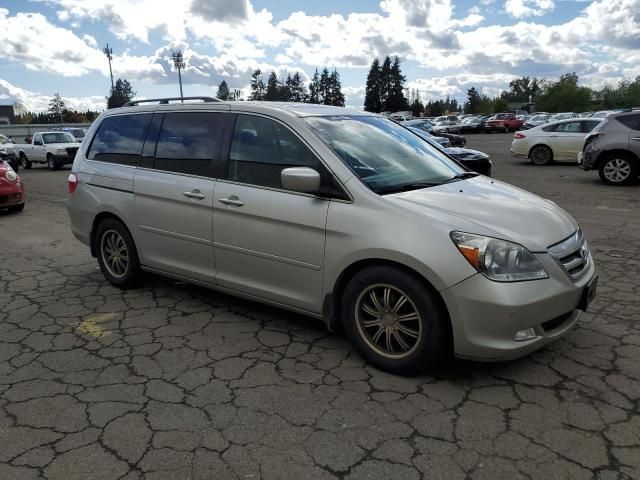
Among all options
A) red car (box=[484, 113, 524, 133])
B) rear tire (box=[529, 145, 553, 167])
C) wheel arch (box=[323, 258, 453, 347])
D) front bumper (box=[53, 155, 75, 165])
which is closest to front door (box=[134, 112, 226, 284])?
wheel arch (box=[323, 258, 453, 347])

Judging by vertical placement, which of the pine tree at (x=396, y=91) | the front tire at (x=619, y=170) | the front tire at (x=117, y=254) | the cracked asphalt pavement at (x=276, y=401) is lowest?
the cracked asphalt pavement at (x=276, y=401)

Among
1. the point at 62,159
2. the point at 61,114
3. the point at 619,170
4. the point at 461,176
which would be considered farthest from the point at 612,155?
the point at 61,114

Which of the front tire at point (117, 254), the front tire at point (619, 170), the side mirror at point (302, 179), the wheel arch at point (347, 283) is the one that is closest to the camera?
the wheel arch at point (347, 283)

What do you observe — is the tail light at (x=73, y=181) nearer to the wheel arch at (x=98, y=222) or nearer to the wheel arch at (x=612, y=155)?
the wheel arch at (x=98, y=222)

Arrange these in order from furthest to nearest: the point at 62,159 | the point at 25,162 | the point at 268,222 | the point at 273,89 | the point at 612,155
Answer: the point at 273,89, the point at 25,162, the point at 62,159, the point at 612,155, the point at 268,222

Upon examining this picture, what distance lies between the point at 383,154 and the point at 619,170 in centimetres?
985

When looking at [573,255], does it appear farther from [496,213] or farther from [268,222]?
[268,222]

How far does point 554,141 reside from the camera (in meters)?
16.6

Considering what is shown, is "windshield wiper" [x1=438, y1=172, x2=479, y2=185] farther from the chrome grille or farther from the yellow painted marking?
the yellow painted marking

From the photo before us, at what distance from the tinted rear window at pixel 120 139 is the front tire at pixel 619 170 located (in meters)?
10.5

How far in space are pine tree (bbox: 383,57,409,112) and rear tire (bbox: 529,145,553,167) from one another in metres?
98.0

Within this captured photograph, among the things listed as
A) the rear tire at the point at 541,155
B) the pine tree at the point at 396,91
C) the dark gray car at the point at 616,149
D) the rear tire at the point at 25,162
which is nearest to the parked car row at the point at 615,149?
the dark gray car at the point at 616,149

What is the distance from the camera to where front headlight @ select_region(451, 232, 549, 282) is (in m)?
3.04

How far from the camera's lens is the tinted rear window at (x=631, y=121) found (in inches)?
451
